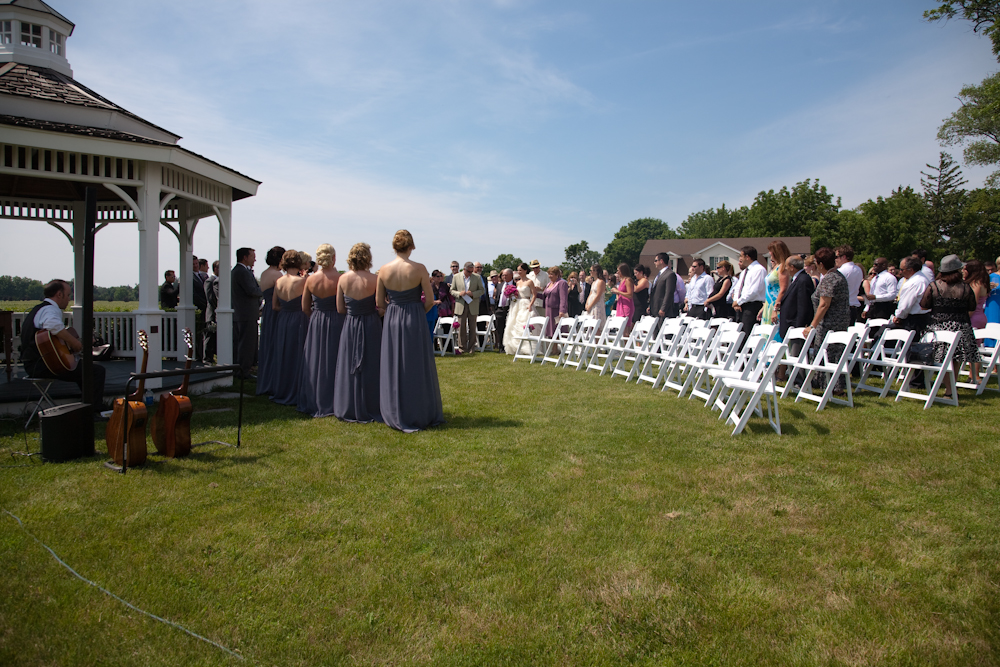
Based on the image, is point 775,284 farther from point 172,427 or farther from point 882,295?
point 172,427

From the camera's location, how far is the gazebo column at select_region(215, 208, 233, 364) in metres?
10.1

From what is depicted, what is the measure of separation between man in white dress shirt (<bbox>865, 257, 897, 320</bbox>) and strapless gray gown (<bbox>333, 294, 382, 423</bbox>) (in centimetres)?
857

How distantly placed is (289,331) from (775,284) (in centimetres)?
690

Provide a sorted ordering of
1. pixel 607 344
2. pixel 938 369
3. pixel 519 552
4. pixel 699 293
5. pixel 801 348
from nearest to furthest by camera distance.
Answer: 1. pixel 519 552
2. pixel 938 369
3. pixel 801 348
4. pixel 607 344
5. pixel 699 293

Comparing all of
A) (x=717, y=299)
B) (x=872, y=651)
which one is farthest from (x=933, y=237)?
(x=872, y=651)

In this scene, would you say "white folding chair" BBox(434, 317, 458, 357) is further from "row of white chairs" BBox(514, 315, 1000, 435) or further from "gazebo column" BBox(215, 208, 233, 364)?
"gazebo column" BBox(215, 208, 233, 364)

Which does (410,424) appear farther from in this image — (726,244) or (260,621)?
(726,244)

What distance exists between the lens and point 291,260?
8.88 metres

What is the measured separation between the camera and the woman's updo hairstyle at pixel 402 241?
22.6ft

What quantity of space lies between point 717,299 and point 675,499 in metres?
8.21

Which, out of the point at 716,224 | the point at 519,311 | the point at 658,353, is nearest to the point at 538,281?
the point at 519,311

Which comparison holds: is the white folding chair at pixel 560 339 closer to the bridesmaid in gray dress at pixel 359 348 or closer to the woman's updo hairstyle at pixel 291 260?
the woman's updo hairstyle at pixel 291 260

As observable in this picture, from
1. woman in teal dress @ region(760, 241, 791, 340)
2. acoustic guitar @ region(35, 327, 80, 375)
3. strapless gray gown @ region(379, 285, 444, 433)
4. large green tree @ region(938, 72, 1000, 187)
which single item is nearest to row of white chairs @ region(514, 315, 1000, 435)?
woman in teal dress @ region(760, 241, 791, 340)

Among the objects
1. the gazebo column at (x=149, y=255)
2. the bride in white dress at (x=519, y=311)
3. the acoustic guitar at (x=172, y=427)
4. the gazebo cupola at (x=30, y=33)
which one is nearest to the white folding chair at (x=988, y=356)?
the bride in white dress at (x=519, y=311)
